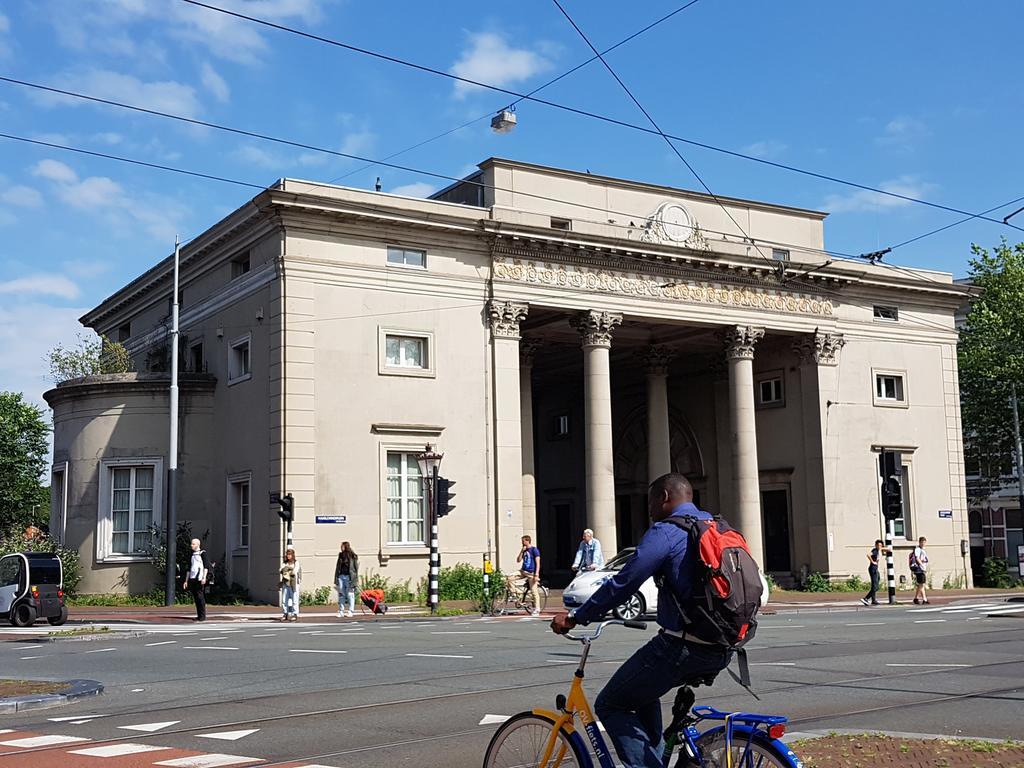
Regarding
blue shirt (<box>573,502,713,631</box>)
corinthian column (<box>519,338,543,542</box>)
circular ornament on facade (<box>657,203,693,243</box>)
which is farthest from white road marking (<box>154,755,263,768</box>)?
circular ornament on facade (<box>657,203,693,243</box>)

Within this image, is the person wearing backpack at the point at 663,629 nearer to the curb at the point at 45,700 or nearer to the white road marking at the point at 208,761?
the white road marking at the point at 208,761

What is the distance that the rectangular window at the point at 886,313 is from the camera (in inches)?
1747

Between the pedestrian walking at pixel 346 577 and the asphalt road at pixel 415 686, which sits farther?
the pedestrian walking at pixel 346 577

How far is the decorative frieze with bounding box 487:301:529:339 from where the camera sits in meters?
35.9

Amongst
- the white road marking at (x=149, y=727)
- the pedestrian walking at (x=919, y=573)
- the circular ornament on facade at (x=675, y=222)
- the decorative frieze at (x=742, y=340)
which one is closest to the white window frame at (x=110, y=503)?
the circular ornament on facade at (x=675, y=222)

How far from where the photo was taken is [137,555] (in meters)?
35.2

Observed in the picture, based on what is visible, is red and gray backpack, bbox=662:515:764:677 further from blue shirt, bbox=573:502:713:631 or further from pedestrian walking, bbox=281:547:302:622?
pedestrian walking, bbox=281:547:302:622

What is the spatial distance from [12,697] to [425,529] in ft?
72.1

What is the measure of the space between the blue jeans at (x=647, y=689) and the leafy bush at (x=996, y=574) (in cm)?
4462

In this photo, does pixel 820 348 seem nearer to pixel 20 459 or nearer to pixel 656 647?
pixel 656 647

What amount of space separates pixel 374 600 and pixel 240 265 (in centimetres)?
1218

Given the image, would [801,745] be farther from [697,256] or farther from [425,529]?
[697,256]

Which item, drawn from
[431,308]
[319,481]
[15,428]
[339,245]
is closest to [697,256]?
[431,308]

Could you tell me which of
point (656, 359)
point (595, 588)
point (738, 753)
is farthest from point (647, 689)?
point (656, 359)
